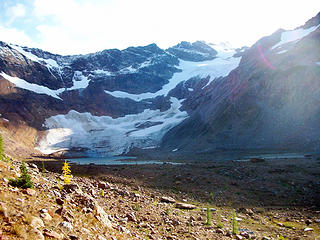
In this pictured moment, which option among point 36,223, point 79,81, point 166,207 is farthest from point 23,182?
point 79,81

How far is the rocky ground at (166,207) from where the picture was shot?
19.5 ft

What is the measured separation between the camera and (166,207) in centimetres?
1394

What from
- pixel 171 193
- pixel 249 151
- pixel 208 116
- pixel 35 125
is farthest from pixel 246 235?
pixel 35 125

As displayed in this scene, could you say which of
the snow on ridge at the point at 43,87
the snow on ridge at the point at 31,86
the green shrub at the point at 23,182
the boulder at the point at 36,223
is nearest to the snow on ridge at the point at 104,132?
the snow on ridge at the point at 31,86

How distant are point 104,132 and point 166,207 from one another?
112 meters

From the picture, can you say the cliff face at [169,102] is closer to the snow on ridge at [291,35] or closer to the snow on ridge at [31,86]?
the snow on ridge at [291,35]

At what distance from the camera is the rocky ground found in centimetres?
594

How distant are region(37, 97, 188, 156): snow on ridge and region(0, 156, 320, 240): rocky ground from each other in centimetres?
7738

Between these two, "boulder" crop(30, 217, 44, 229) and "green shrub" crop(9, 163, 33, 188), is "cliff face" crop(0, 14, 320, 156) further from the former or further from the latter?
"boulder" crop(30, 217, 44, 229)

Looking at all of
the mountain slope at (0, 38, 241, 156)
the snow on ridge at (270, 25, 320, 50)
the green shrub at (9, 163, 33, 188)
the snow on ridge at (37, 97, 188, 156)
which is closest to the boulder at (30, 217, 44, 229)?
the green shrub at (9, 163, 33, 188)

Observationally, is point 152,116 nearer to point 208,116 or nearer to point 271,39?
point 208,116

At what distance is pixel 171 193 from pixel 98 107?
452 ft

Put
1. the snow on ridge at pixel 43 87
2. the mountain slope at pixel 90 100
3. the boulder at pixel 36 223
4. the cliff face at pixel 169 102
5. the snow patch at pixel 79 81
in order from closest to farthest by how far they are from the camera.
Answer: the boulder at pixel 36 223 → the cliff face at pixel 169 102 → the mountain slope at pixel 90 100 → the snow on ridge at pixel 43 87 → the snow patch at pixel 79 81

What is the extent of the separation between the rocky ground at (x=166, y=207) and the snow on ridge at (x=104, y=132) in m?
77.4
